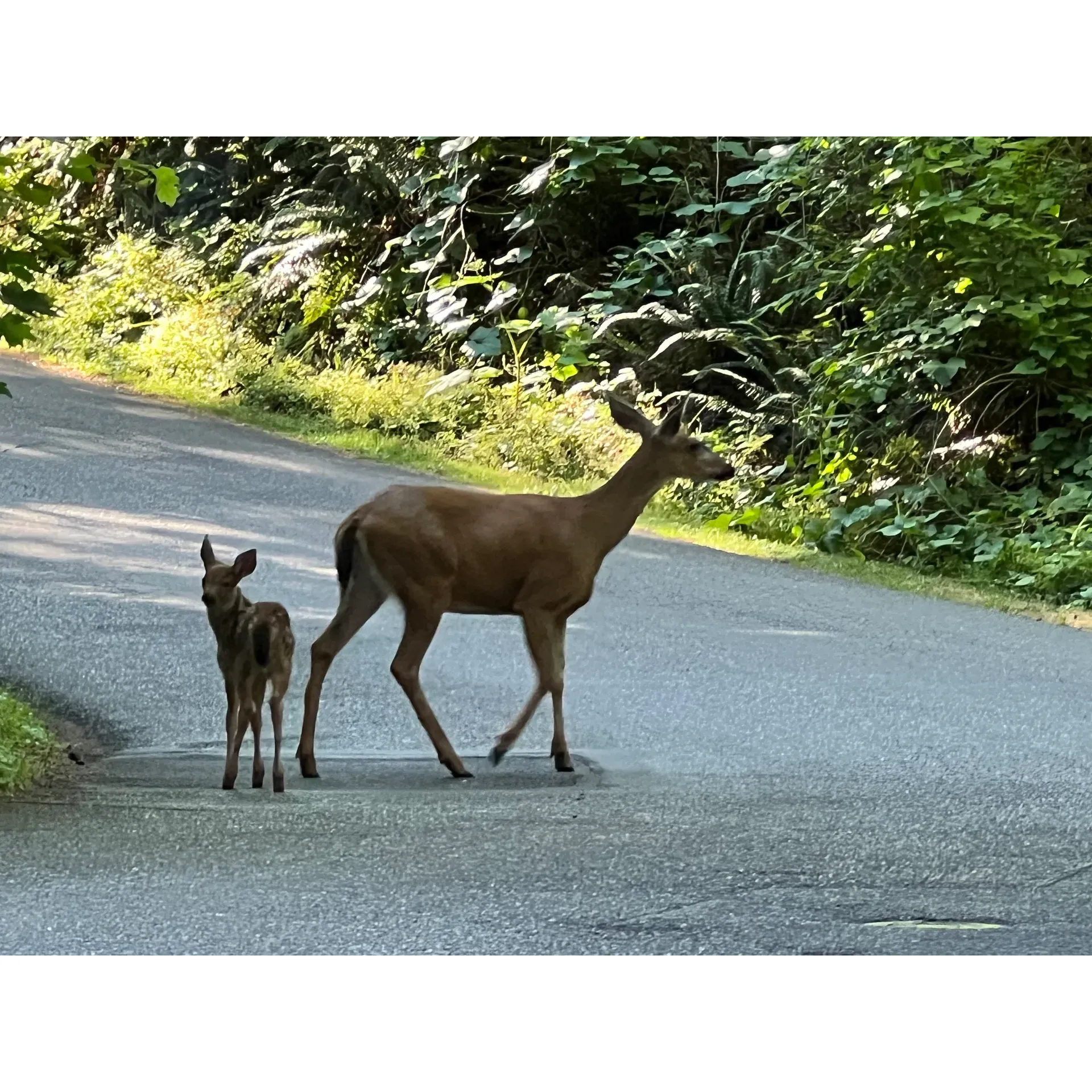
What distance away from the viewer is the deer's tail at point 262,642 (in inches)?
187

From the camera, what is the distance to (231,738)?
186 inches

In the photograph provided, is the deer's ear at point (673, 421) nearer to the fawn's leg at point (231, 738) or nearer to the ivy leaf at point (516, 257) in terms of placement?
the ivy leaf at point (516, 257)

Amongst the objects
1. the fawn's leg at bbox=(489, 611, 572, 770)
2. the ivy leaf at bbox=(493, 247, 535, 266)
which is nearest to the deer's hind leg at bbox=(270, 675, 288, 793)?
the fawn's leg at bbox=(489, 611, 572, 770)

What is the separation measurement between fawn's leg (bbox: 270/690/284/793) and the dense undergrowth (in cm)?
71

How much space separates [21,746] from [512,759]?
113 centimetres

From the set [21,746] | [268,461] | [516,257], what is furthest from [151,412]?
[516,257]

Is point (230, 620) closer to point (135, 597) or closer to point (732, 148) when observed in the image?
point (135, 597)

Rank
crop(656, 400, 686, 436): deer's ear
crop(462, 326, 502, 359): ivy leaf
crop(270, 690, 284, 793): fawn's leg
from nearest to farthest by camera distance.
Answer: crop(270, 690, 284, 793): fawn's leg < crop(656, 400, 686, 436): deer's ear < crop(462, 326, 502, 359): ivy leaf

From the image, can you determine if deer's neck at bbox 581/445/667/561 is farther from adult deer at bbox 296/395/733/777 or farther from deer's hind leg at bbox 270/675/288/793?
deer's hind leg at bbox 270/675/288/793

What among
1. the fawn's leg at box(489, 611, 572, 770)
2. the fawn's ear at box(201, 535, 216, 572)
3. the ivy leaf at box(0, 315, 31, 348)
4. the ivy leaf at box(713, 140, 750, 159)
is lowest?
the fawn's leg at box(489, 611, 572, 770)

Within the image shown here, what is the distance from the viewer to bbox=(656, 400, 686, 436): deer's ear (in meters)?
4.91

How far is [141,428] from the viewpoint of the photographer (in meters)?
4.96

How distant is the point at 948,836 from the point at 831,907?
0.35 meters
